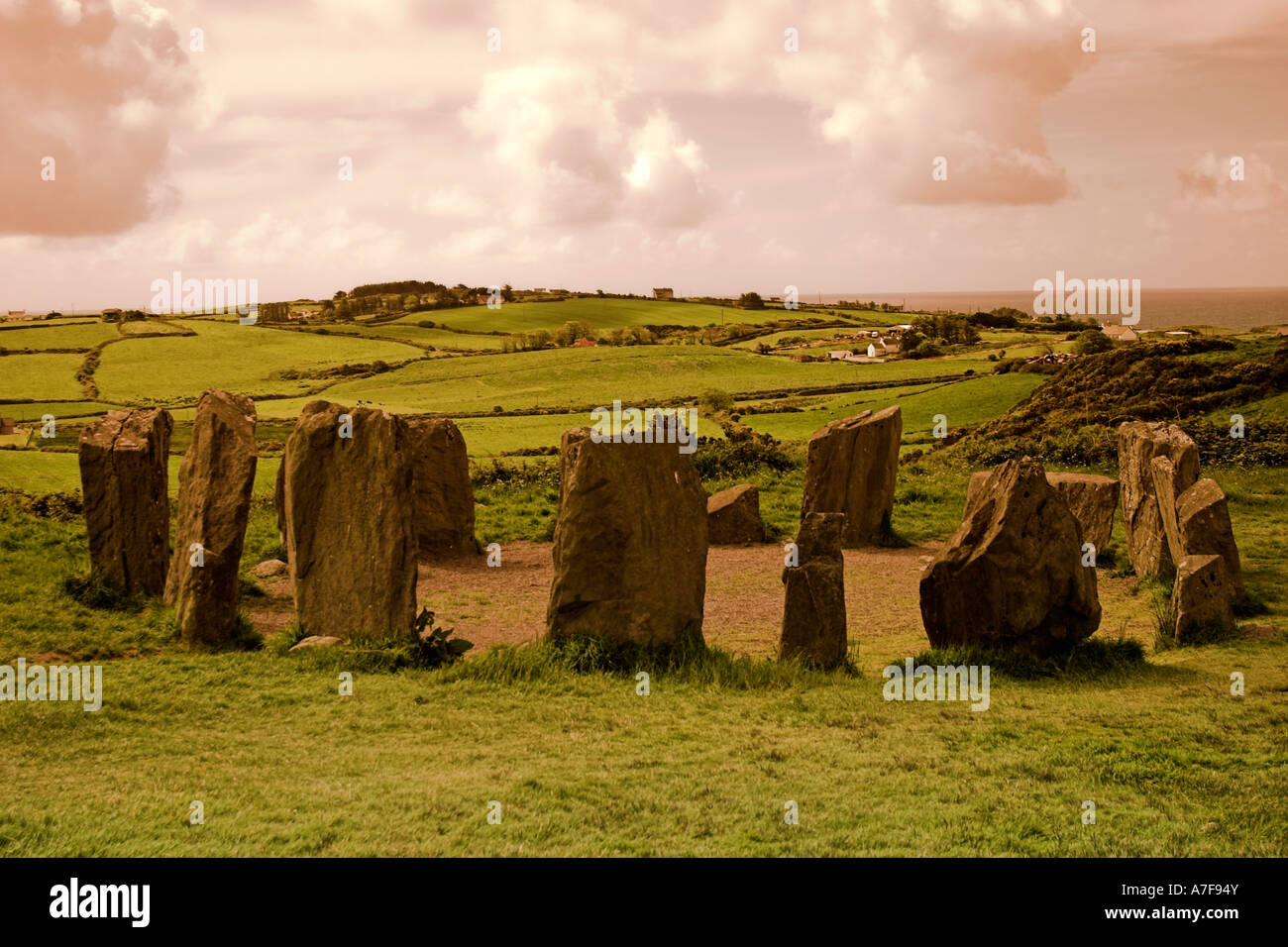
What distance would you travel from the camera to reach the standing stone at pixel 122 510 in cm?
1664

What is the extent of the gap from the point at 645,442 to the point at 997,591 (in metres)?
4.78

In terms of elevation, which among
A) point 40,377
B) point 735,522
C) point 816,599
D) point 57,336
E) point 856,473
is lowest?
point 735,522

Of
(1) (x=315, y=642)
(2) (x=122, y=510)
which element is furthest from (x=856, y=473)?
(2) (x=122, y=510)

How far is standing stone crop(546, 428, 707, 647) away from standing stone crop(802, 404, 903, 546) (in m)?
9.99

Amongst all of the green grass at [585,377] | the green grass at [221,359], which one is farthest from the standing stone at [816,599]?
the green grass at [221,359]

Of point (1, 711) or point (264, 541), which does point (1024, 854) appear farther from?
point (264, 541)

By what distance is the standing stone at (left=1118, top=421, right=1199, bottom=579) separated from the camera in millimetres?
17938

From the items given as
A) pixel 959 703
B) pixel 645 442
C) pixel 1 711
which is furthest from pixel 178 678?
pixel 959 703

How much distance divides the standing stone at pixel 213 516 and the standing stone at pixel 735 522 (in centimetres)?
1082

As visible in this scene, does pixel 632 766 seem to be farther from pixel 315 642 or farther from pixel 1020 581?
pixel 1020 581

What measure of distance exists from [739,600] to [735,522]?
5173 mm

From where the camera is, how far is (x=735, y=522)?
23922 millimetres

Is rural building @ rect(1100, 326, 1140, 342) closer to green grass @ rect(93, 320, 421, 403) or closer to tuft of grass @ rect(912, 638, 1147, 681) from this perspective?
green grass @ rect(93, 320, 421, 403)
